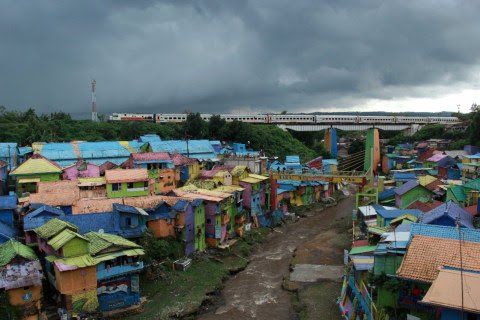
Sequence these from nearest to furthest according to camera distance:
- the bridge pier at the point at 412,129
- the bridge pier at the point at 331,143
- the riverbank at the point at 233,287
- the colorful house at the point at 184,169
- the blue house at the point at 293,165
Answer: the riverbank at the point at 233,287 < the colorful house at the point at 184,169 < the blue house at the point at 293,165 < the bridge pier at the point at 331,143 < the bridge pier at the point at 412,129

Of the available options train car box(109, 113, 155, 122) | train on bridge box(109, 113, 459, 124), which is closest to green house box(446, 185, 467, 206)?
train on bridge box(109, 113, 459, 124)

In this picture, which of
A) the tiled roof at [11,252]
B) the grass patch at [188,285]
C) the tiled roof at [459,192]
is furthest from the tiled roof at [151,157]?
the tiled roof at [459,192]

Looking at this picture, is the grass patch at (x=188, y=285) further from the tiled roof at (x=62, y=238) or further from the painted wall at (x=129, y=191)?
the painted wall at (x=129, y=191)

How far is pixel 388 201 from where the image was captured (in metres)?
40.5

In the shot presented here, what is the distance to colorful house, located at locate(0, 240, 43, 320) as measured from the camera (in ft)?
61.7

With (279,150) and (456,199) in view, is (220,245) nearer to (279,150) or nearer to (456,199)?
(456,199)

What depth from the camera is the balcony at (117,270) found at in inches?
846

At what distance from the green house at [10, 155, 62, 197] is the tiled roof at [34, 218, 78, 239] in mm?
9934

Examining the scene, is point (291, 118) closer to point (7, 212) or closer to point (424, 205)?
point (424, 205)

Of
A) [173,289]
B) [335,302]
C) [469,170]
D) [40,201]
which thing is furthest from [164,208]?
[469,170]

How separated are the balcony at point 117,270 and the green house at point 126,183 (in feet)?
36.9

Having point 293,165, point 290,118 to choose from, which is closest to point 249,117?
point 290,118

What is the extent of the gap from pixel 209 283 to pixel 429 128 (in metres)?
67.9

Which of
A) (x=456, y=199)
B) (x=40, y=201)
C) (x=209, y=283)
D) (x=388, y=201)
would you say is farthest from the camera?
(x=388, y=201)
